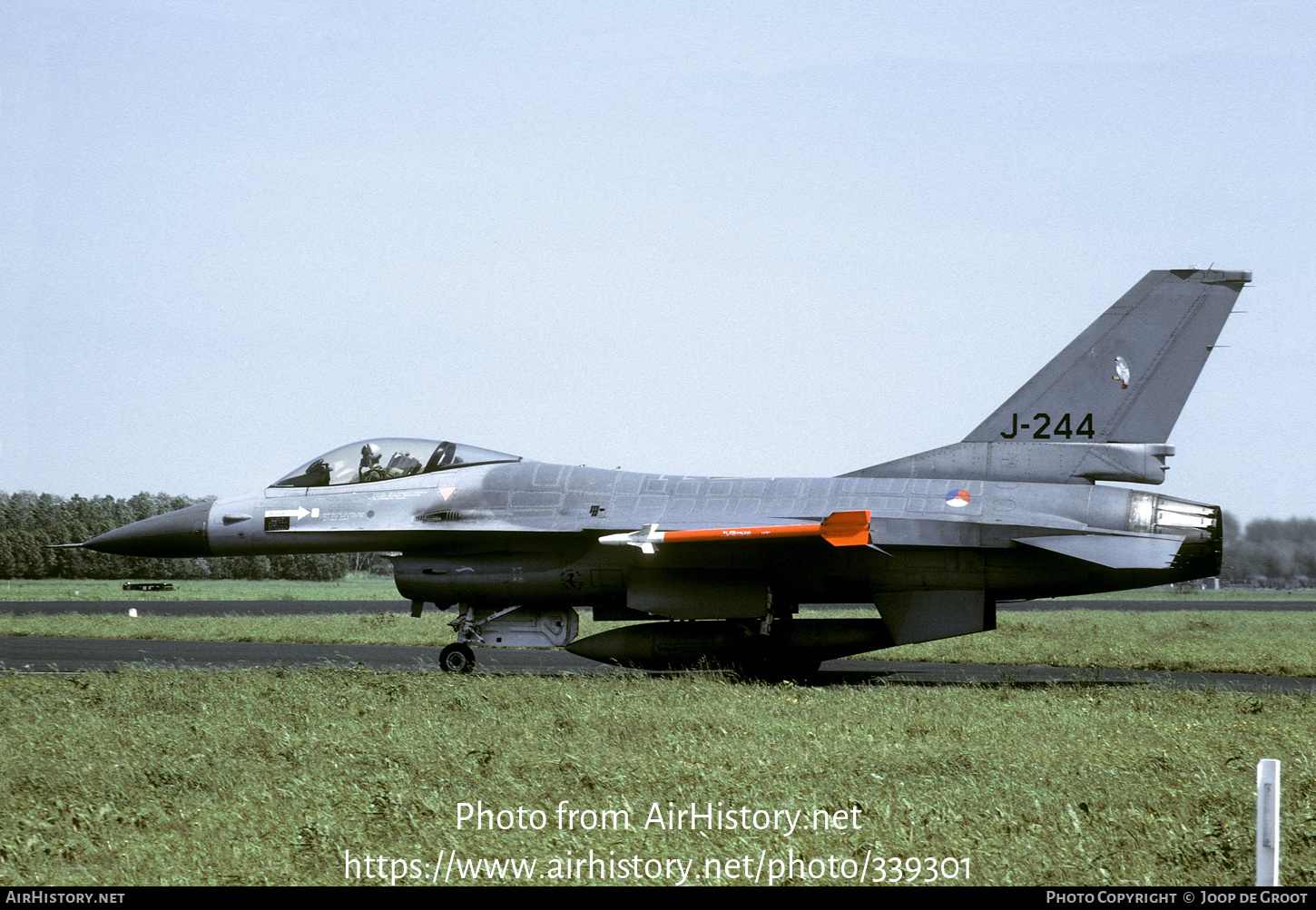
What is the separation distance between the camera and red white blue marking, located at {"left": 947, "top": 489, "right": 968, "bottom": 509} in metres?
15.6

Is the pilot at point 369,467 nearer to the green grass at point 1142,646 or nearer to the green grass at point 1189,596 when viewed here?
the green grass at point 1142,646

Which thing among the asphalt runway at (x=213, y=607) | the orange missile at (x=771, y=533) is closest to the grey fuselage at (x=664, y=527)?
the orange missile at (x=771, y=533)

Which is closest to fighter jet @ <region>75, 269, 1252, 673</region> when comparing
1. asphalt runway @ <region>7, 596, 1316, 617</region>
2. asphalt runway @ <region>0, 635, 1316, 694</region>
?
asphalt runway @ <region>0, 635, 1316, 694</region>

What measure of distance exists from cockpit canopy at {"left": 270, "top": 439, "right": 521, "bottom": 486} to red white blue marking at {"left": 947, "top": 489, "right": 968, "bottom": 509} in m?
6.75

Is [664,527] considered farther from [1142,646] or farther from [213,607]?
[213,607]

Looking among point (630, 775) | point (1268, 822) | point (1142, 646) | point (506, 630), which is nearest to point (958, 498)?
point (506, 630)

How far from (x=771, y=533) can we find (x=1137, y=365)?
5.84 m

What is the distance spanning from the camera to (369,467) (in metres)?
17.7

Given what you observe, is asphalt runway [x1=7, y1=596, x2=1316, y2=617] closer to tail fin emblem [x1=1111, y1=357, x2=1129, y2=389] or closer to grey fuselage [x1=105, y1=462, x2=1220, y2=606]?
grey fuselage [x1=105, y1=462, x2=1220, y2=606]

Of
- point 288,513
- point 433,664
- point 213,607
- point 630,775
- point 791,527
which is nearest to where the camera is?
point 630,775

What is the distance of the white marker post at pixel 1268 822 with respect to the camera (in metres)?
4.68

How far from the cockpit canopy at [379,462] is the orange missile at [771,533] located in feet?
11.4
